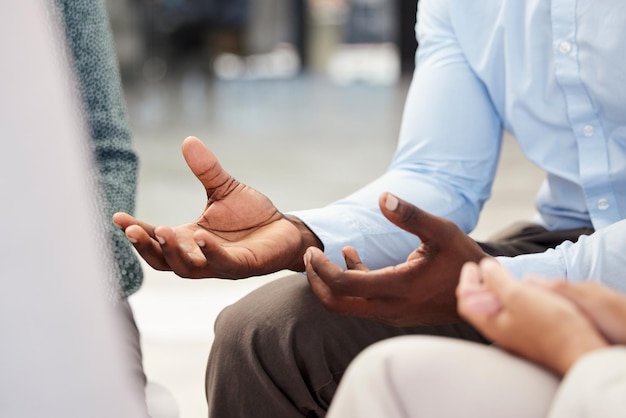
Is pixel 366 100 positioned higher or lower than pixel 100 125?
lower

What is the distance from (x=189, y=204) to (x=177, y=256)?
8.84 feet

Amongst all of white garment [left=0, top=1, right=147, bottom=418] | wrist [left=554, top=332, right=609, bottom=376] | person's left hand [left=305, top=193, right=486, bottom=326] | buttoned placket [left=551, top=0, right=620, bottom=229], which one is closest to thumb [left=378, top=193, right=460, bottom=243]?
person's left hand [left=305, top=193, right=486, bottom=326]

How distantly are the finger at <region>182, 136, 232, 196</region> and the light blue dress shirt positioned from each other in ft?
0.57

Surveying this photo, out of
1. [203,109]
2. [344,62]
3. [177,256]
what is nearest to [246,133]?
[203,109]

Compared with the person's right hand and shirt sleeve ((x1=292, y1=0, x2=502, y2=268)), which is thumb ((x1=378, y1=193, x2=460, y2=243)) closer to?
the person's right hand

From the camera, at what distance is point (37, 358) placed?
0.35 m

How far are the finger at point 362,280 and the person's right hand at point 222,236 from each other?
7cm

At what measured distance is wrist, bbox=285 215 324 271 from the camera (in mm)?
1025

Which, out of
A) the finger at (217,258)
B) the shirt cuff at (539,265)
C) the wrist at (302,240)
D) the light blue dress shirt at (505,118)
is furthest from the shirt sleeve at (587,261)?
the finger at (217,258)

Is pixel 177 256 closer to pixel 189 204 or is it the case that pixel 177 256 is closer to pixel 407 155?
pixel 407 155

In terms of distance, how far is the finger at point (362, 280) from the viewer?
2.87 ft

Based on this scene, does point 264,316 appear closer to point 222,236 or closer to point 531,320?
point 222,236

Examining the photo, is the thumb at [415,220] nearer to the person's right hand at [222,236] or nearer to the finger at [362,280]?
the finger at [362,280]

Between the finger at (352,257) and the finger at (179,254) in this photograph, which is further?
the finger at (352,257)
